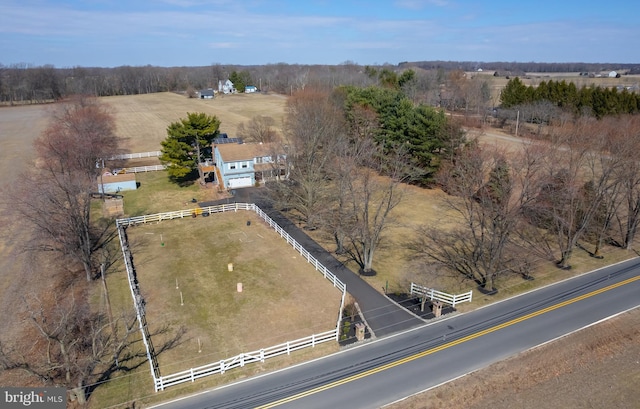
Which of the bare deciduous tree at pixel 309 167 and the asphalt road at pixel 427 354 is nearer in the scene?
the asphalt road at pixel 427 354

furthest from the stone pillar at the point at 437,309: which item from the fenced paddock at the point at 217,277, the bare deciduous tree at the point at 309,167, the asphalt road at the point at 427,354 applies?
the bare deciduous tree at the point at 309,167

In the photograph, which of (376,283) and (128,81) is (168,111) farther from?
(376,283)

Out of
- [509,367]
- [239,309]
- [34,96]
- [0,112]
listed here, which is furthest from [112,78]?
[509,367]

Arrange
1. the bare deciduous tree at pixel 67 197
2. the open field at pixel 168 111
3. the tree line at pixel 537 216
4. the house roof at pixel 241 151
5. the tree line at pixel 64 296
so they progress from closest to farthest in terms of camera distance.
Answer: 1. the tree line at pixel 64 296
2. the tree line at pixel 537 216
3. the bare deciduous tree at pixel 67 197
4. the house roof at pixel 241 151
5. the open field at pixel 168 111

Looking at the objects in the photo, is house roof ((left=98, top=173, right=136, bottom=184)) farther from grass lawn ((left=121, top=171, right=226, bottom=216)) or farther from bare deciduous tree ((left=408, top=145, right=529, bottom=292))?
bare deciduous tree ((left=408, top=145, right=529, bottom=292))

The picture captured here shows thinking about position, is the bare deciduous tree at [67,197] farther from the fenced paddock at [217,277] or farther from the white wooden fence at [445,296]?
the white wooden fence at [445,296]

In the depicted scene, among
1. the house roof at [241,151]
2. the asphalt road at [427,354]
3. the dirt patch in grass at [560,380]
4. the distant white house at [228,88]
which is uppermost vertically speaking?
the distant white house at [228,88]
